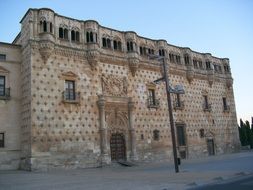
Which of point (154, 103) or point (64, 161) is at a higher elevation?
A: point (154, 103)

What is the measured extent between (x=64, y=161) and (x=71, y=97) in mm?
5861

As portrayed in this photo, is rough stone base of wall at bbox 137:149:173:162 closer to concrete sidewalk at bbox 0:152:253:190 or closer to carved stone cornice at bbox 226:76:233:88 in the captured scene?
concrete sidewalk at bbox 0:152:253:190

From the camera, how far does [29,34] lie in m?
25.5

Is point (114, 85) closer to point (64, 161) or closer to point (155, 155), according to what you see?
point (155, 155)

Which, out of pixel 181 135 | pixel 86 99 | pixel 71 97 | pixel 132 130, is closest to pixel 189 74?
pixel 181 135

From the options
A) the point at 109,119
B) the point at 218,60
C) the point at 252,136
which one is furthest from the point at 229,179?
the point at 252,136

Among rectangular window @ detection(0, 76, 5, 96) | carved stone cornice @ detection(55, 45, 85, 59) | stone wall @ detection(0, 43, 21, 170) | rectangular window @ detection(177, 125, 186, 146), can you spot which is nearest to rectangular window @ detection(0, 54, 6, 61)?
stone wall @ detection(0, 43, 21, 170)

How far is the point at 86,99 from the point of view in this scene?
27500 millimetres

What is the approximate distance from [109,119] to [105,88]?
314cm

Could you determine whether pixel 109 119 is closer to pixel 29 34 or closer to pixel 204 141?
pixel 29 34

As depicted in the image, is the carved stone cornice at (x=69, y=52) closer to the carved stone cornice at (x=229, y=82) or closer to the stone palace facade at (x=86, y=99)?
the stone palace facade at (x=86, y=99)

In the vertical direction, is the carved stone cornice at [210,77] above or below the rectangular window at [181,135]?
above

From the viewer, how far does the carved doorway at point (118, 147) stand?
28531 millimetres

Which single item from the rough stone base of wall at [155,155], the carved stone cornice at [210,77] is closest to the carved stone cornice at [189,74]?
the carved stone cornice at [210,77]
